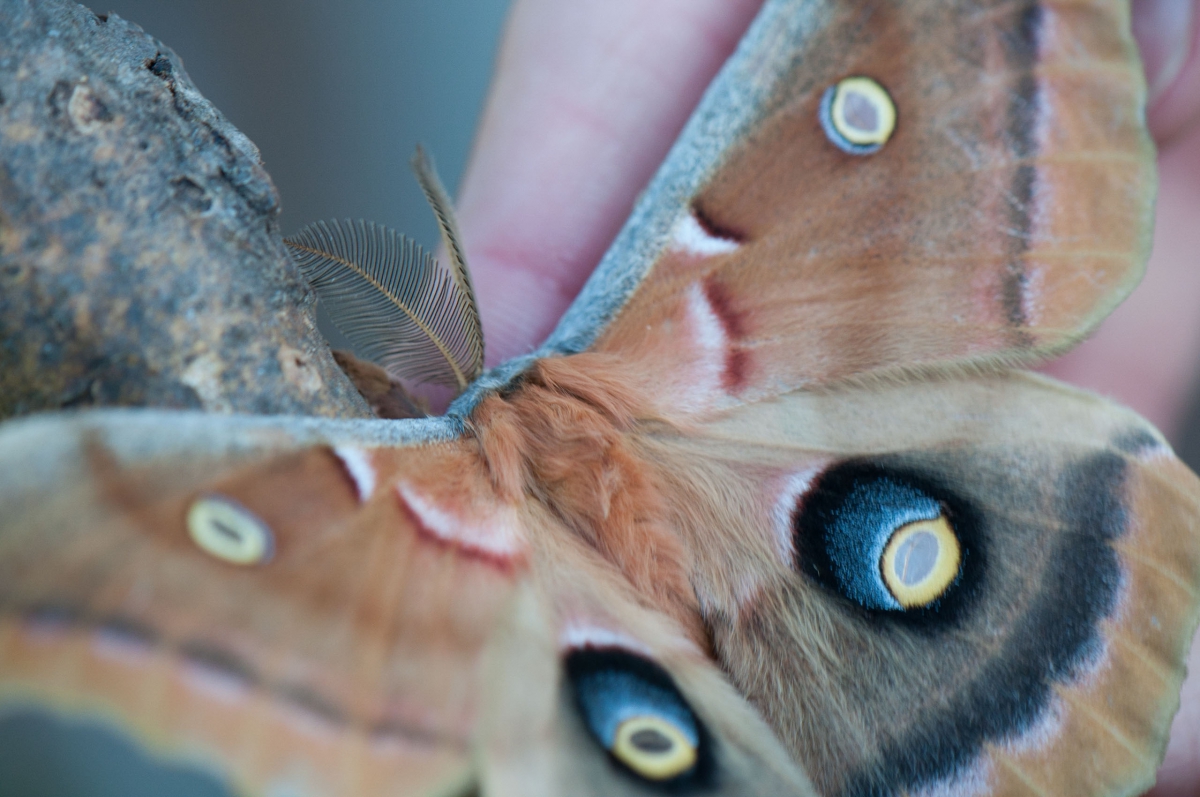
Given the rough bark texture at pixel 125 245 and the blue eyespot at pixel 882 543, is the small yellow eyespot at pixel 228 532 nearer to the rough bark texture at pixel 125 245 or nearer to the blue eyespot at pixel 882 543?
the rough bark texture at pixel 125 245

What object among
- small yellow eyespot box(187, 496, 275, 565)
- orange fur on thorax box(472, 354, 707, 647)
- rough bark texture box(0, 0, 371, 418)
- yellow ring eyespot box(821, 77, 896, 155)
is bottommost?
orange fur on thorax box(472, 354, 707, 647)

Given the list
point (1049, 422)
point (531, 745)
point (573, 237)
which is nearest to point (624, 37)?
point (573, 237)

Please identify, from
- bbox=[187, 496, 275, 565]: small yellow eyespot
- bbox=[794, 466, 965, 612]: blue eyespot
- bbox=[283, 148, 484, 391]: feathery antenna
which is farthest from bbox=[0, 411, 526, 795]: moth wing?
bbox=[794, 466, 965, 612]: blue eyespot

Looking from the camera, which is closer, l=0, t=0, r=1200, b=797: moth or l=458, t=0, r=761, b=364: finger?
l=0, t=0, r=1200, b=797: moth

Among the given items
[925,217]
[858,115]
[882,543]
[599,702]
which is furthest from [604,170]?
[599,702]

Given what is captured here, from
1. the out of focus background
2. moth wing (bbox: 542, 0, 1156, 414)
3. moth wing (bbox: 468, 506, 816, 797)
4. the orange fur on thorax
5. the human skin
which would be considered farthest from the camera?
the out of focus background

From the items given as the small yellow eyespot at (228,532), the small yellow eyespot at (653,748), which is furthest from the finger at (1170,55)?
the small yellow eyespot at (228,532)

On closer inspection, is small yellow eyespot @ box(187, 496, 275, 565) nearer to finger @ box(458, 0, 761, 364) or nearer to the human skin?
the human skin
